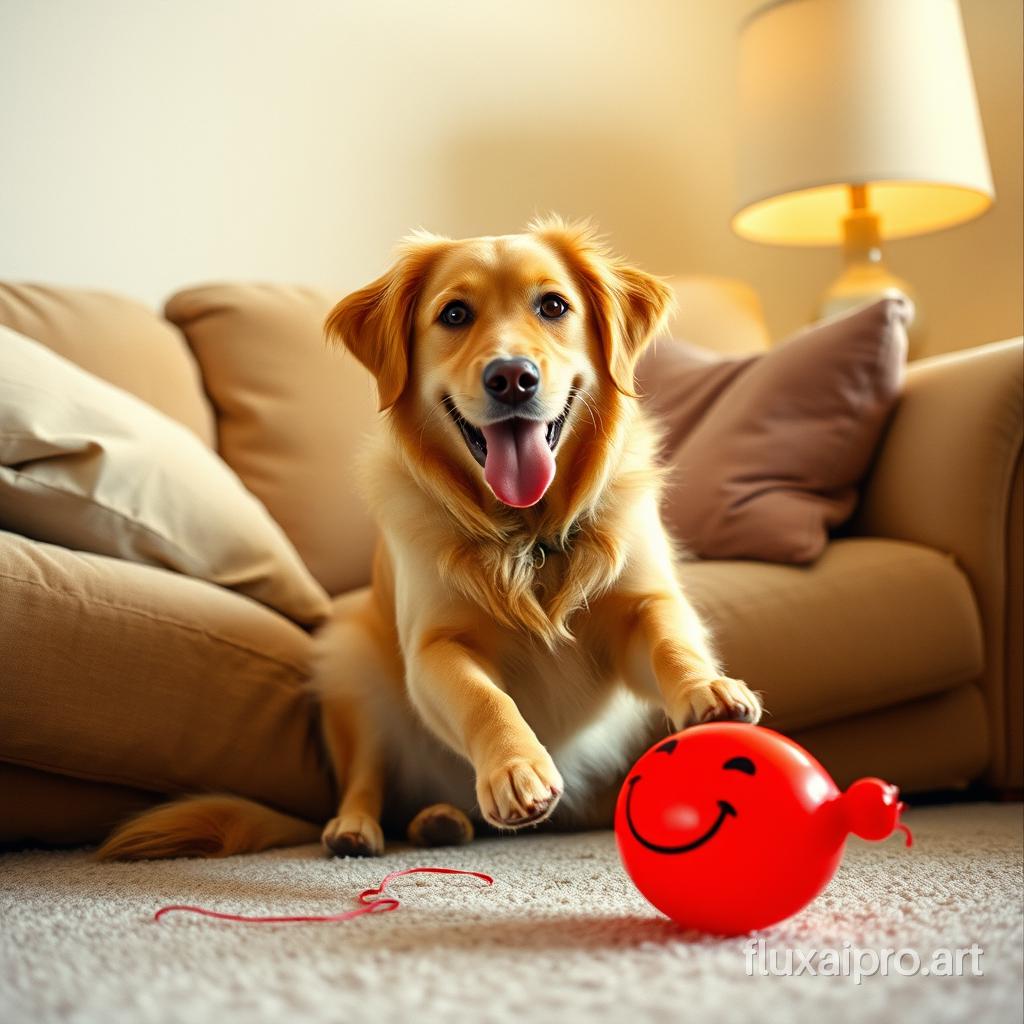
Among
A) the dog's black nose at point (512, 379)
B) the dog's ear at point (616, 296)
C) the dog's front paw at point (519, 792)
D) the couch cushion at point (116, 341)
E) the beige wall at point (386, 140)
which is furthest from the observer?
the beige wall at point (386, 140)

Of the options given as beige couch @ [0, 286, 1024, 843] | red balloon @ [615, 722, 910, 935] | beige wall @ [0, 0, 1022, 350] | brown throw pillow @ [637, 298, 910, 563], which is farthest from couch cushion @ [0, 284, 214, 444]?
red balloon @ [615, 722, 910, 935]

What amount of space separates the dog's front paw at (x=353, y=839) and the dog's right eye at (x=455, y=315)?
2.38 ft

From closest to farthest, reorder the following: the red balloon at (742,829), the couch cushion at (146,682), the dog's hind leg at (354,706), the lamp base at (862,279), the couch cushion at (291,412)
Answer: the red balloon at (742,829) < the couch cushion at (146,682) < the dog's hind leg at (354,706) < the couch cushion at (291,412) < the lamp base at (862,279)

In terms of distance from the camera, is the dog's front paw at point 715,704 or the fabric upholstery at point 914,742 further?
the fabric upholstery at point 914,742

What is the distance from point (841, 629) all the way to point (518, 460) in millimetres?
719

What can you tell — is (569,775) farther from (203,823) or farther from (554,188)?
(554,188)

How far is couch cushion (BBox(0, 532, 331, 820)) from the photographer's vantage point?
4.92ft

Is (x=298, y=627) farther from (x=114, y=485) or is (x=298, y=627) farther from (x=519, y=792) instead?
(x=519, y=792)

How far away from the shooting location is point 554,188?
355cm

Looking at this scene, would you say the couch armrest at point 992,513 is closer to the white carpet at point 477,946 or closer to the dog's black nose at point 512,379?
the white carpet at point 477,946

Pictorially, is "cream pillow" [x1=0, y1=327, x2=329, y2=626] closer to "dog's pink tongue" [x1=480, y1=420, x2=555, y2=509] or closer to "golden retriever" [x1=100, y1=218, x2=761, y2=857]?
"golden retriever" [x1=100, y1=218, x2=761, y2=857]

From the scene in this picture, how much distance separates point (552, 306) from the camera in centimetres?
156

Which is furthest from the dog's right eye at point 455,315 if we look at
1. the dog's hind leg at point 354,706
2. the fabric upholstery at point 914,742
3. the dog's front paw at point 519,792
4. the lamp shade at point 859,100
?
the lamp shade at point 859,100

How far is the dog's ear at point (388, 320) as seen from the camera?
1611 millimetres
